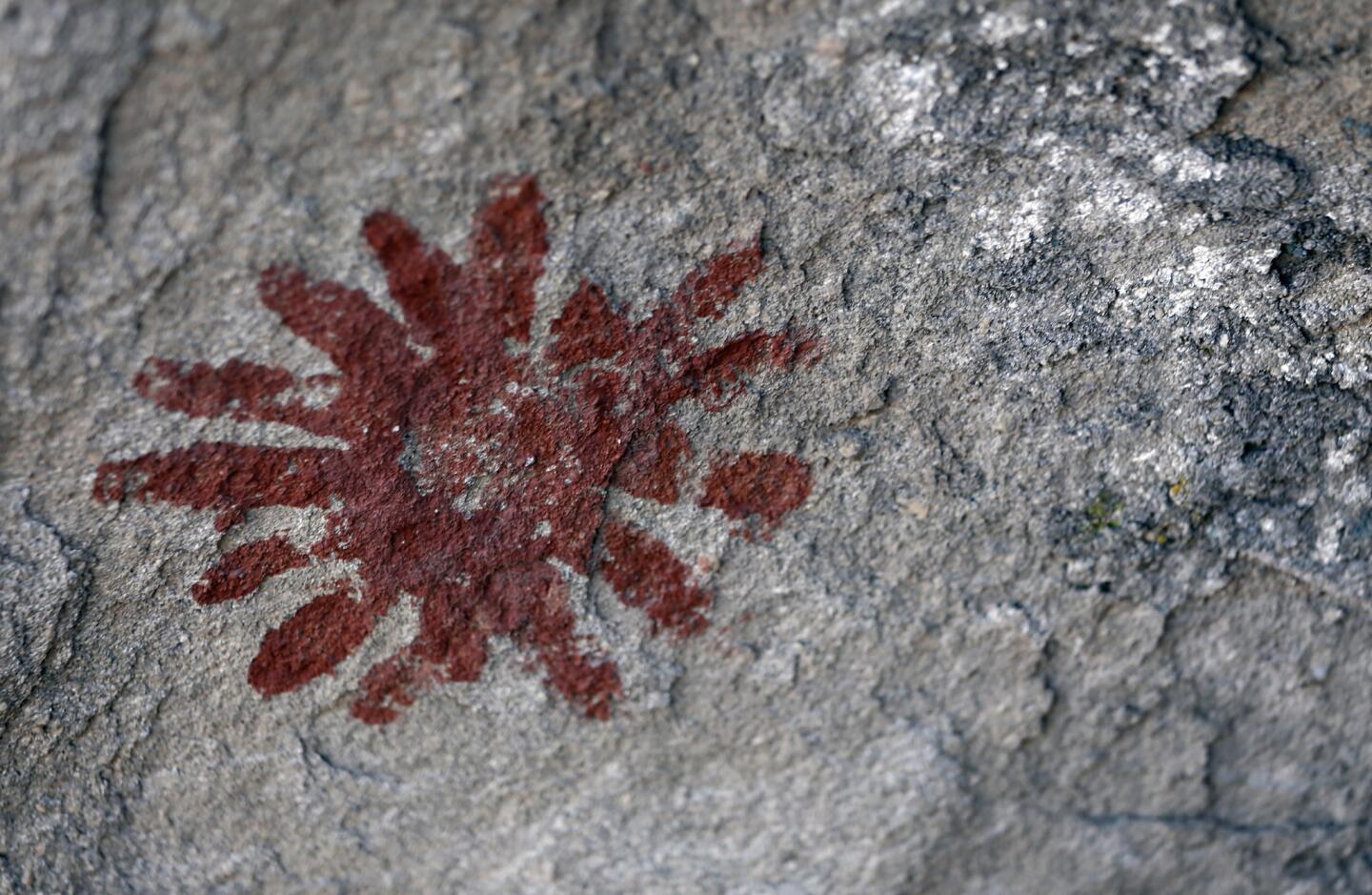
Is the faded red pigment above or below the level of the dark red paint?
above

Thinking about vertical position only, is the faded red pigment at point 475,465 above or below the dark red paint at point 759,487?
above

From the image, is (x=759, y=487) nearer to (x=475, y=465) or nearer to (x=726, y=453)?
(x=726, y=453)

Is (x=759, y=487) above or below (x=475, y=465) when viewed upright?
below

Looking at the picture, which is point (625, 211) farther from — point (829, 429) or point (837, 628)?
point (837, 628)

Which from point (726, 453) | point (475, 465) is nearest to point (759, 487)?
point (726, 453)

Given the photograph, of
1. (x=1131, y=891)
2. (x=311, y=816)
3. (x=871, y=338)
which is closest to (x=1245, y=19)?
(x=871, y=338)
